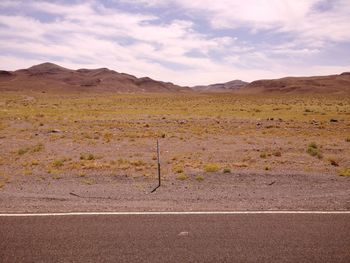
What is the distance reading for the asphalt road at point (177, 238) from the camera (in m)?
5.47

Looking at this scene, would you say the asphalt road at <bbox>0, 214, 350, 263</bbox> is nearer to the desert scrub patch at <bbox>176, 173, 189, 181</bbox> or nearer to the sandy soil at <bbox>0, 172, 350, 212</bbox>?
the sandy soil at <bbox>0, 172, 350, 212</bbox>

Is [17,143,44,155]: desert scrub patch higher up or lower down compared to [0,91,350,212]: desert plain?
higher up

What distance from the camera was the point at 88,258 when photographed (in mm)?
5410

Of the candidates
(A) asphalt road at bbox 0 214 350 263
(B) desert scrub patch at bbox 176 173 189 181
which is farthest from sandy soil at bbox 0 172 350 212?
(A) asphalt road at bbox 0 214 350 263

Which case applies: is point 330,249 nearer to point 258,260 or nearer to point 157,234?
point 258,260

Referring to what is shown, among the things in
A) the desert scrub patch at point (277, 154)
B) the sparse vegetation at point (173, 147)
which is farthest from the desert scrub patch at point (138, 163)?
the desert scrub patch at point (277, 154)

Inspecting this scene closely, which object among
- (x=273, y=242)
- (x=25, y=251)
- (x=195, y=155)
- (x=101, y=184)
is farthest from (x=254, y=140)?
(x=25, y=251)

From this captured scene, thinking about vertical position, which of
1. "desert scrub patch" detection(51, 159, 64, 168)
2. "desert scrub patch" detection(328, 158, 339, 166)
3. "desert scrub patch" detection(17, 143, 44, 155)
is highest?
"desert scrub patch" detection(17, 143, 44, 155)

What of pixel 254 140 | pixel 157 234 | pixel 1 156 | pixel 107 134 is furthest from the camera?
pixel 107 134

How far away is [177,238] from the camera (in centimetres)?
616

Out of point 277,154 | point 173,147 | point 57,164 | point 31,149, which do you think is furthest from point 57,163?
point 277,154

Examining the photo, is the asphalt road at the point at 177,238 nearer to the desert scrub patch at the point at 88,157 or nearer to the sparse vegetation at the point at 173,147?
the sparse vegetation at the point at 173,147

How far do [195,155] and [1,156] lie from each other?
8283 millimetres

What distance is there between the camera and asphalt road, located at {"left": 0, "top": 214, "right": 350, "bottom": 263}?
17.9 feet
